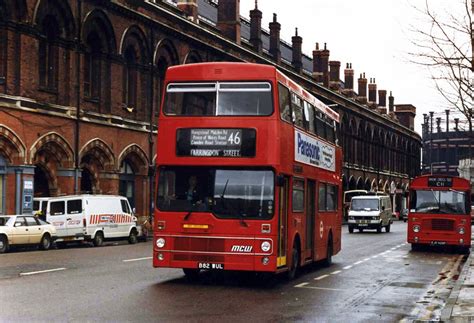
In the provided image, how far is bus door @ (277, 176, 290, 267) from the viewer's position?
14.3 meters

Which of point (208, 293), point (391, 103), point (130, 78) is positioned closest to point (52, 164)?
point (130, 78)

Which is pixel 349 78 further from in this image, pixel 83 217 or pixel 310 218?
pixel 310 218

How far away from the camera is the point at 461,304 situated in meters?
12.3

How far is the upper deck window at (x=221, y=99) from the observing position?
14.3 meters

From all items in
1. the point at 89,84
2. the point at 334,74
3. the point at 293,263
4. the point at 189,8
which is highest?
the point at 334,74

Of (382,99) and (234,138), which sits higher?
(382,99)

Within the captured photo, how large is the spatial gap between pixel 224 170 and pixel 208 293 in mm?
2350

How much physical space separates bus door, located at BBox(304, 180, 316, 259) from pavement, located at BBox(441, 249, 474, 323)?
3.47 metres

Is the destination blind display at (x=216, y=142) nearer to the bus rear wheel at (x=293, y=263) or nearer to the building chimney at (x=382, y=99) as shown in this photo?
the bus rear wheel at (x=293, y=263)

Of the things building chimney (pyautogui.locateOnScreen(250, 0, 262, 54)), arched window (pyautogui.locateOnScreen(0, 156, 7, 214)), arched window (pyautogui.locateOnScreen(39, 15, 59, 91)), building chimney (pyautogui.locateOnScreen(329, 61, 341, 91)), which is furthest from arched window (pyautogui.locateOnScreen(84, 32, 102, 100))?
building chimney (pyautogui.locateOnScreen(329, 61, 341, 91))

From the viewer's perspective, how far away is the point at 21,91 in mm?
30000

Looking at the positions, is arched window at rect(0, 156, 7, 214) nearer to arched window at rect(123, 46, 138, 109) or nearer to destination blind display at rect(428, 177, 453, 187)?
arched window at rect(123, 46, 138, 109)

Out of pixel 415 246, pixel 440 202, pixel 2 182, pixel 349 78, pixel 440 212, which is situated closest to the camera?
pixel 440 212

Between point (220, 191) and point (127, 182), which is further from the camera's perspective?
point (127, 182)
